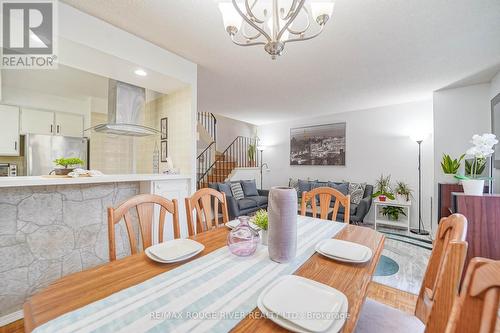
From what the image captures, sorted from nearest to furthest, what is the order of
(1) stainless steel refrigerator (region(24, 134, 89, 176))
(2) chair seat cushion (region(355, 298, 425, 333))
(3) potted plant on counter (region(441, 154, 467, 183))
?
(2) chair seat cushion (region(355, 298, 425, 333))
(3) potted plant on counter (region(441, 154, 467, 183))
(1) stainless steel refrigerator (region(24, 134, 89, 176))

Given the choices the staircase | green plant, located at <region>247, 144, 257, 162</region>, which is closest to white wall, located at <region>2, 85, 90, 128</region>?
the staircase

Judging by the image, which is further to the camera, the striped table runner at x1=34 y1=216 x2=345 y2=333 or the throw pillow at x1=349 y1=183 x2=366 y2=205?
the throw pillow at x1=349 y1=183 x2=366 y2=205

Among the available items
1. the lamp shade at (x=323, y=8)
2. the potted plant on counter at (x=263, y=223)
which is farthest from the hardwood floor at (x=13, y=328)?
the lamp shade at (x=323, y=8)

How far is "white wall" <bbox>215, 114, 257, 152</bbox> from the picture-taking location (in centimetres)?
702

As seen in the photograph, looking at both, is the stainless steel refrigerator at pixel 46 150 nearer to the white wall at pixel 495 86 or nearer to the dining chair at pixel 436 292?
the dining chair at pixel 436 292

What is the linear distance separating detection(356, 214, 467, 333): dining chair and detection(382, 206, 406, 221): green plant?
11.2 feet

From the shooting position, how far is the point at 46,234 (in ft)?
5.63

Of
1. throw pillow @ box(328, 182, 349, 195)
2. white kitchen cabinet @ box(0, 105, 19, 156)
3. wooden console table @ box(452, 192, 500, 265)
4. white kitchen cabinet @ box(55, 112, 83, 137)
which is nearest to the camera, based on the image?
wooden console table @ box(452, 192, 500, 265)

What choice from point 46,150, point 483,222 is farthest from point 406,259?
point 46,150

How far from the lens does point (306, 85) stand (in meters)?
3.22

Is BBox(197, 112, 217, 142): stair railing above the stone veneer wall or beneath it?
above

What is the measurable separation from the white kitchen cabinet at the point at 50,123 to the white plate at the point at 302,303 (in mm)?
4462

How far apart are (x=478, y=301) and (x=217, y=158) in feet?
19.8

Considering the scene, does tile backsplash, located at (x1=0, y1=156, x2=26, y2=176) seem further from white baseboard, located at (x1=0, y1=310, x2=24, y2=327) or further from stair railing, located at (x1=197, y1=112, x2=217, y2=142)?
stair railing, located at (x1=197, y1=112, x2=217, y2=142)
